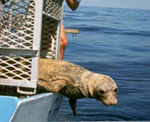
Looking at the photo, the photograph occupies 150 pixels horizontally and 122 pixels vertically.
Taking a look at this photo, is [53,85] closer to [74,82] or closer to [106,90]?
[74,82]

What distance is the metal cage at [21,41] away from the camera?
436 cm

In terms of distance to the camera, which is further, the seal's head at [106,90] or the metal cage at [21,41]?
the seal's head at [106,90]

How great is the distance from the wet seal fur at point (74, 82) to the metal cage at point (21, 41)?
26 centimetres

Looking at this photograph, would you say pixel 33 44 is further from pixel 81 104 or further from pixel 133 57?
pixel 133 57

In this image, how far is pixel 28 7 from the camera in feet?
14.9

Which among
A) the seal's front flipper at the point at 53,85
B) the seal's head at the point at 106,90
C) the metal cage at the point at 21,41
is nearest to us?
the metal cage at the point at 21,41

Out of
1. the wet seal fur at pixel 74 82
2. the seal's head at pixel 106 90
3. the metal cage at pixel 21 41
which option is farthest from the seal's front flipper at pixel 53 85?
the seal's head at pixel 106 90

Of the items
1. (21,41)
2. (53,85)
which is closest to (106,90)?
(53,85)

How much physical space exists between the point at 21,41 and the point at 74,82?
67 centimetres

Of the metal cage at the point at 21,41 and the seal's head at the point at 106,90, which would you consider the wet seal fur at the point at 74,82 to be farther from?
the metal cage at the point at 21,41

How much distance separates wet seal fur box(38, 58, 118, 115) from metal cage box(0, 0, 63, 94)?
260 millimetres

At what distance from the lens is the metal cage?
4363mm

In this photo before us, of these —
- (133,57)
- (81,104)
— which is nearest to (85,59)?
(133,57)

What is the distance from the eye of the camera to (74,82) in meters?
4.77
